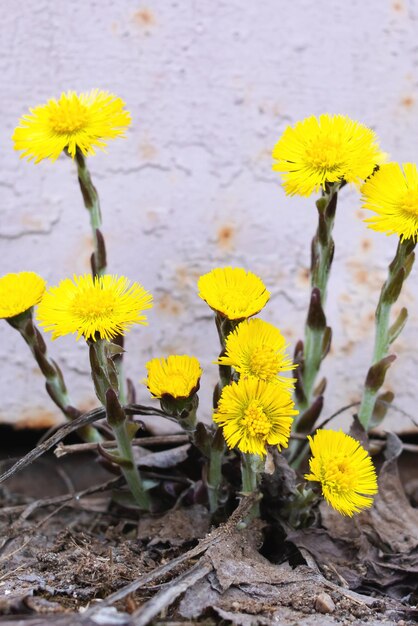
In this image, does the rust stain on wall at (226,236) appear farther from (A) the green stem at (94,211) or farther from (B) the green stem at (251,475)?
(B) the green stem at (251,475)

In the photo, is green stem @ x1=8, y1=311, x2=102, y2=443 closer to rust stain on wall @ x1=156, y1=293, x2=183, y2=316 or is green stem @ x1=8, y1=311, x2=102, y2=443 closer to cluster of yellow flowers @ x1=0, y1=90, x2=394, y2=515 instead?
cluster of yellow flowers @ x1=0, y1=90, x2=394, y2=515

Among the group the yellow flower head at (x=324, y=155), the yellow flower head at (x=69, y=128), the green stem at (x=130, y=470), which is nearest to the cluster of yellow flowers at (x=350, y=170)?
the yellow flower head at (x=324, y=155)

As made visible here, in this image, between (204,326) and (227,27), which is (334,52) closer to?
Answer: (227,27)

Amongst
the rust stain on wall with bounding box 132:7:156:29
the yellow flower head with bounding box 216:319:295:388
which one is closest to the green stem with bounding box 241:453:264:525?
the yellow flower head with bounding box 216:319:295:388

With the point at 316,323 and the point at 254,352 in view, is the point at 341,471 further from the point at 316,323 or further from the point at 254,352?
the point at 316,323

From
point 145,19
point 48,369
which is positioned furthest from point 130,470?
point 145,19
